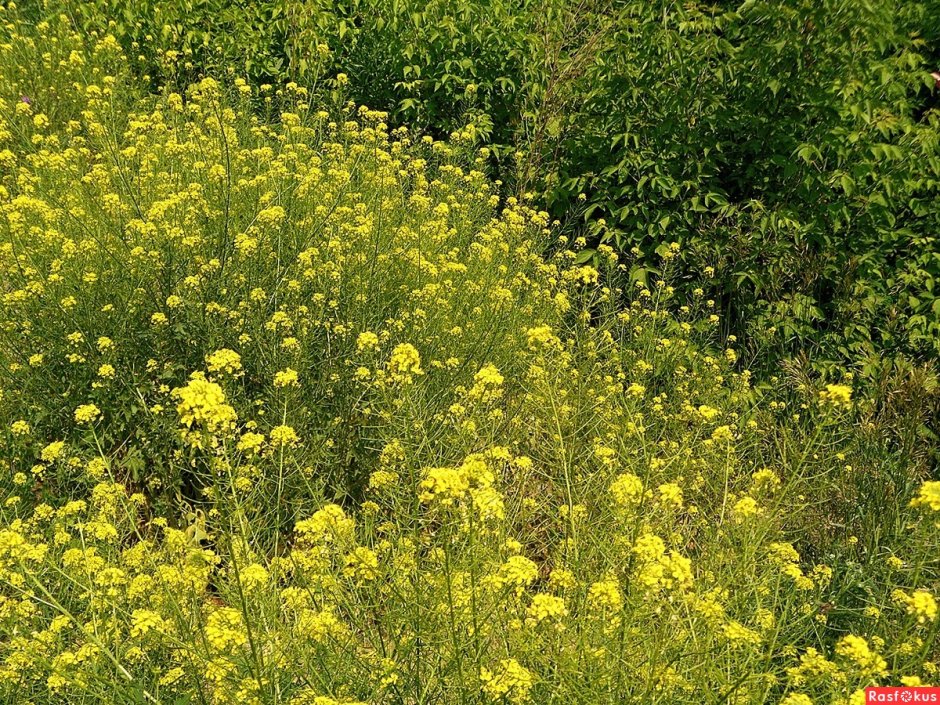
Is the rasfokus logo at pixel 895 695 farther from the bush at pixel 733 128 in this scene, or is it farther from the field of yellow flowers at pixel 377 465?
the bush at pixel 733 128

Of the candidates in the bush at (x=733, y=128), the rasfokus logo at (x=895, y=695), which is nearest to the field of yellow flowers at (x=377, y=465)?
the rasfokus logo at (x=895, y=695)

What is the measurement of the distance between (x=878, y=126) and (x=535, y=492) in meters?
2.70

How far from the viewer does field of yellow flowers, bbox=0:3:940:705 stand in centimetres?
188

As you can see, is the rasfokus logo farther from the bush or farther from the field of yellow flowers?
the bush

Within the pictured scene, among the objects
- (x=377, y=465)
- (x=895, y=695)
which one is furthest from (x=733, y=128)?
(x=895, y=695)

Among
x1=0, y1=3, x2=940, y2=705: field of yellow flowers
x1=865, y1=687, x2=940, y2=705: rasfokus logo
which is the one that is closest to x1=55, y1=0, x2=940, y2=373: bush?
x1=0, y1=3, x2=940, y2=705: field of yellow flowers

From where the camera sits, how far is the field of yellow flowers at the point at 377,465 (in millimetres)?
1879

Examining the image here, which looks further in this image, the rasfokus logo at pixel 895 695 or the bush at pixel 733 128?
the bush at pixel 733 128

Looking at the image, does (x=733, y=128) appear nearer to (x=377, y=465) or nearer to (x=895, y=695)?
(x=377, y=465)

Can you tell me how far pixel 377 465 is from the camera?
10.1 ft

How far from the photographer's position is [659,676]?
1.84 metres

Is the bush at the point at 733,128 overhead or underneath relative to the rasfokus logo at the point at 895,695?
overhead

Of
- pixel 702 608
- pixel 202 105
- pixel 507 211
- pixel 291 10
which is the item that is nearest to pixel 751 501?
pixel 702 608

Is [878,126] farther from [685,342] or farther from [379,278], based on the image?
[379,278]
